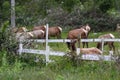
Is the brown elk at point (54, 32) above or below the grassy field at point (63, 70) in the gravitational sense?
below

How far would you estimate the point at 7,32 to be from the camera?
15477 mm

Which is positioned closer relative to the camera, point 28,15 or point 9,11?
point 9,11

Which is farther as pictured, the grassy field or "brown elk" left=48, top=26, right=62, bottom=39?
"brown elk" left=48, top=26, right=62, bottom=39

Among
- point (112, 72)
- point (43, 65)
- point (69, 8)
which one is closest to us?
point (112, 72)

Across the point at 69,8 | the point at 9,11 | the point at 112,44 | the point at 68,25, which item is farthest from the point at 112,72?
the point at 68,25

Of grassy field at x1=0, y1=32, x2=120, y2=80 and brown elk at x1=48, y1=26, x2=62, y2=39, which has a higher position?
grassy field at x1=0, y1=32, x2=120, y2=80

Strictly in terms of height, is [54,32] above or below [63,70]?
below

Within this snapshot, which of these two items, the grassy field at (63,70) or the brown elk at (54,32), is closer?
the grassy field at (63,70)

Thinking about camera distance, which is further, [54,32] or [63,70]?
[54,32]

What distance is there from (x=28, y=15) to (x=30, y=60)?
69.2ft

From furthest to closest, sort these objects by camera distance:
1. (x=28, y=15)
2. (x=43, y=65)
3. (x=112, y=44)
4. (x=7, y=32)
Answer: (x=28, y=15)
(x=112, y=44)
(x=7, y=32)
(x=43, y=65)

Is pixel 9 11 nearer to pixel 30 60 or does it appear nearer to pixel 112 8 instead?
pixel 112 8

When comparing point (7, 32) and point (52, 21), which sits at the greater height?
point (7, 32)

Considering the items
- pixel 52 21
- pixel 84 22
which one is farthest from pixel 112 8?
pixel 52 21
